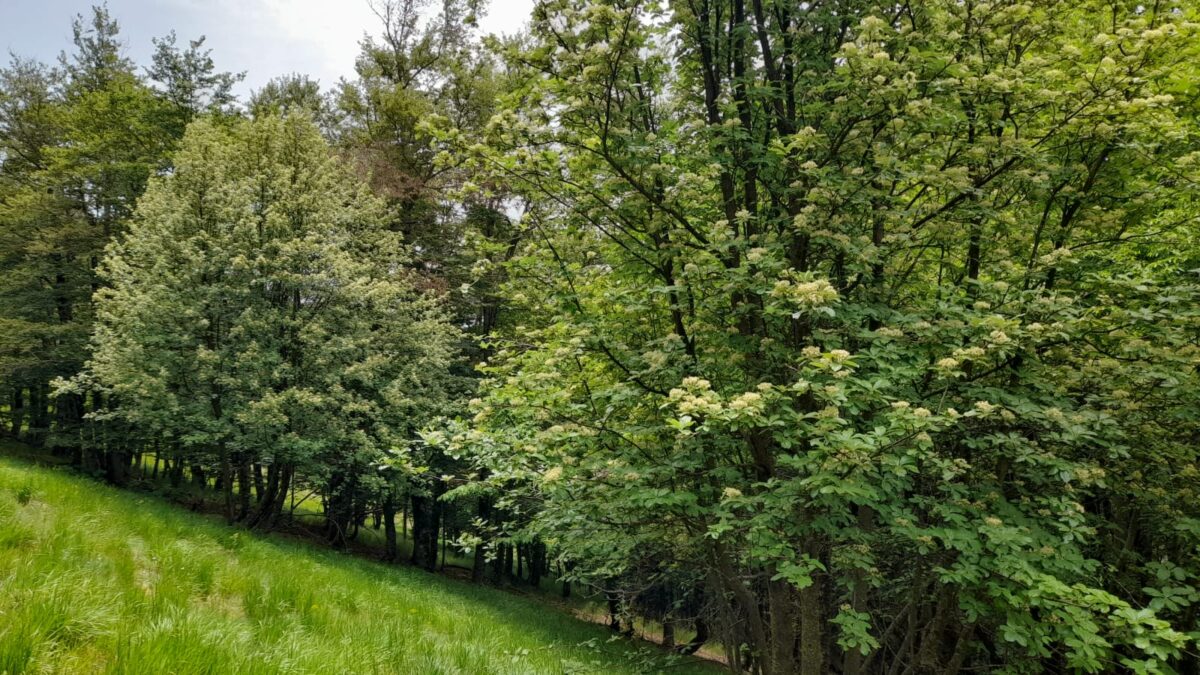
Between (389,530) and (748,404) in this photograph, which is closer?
(748,404)

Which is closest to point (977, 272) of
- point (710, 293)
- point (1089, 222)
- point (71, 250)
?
point (1089, 222)

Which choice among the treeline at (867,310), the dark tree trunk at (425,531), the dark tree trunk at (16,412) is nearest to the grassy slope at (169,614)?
the treeline at (867,310)

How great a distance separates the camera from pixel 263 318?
1481cm

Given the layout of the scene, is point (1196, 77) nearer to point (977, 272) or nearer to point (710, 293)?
point (977, 272)

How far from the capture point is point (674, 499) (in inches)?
190

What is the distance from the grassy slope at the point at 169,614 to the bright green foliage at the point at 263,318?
6998 millimetres

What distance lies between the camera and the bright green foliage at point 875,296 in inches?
185

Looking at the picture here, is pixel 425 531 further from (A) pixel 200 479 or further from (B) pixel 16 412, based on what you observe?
(B) pixel 16 412

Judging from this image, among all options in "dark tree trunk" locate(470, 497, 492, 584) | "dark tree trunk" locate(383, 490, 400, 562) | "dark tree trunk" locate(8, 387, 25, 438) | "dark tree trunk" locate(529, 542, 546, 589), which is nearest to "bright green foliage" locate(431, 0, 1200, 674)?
"dark tree trunk" locate(470, 497, 492, 584)

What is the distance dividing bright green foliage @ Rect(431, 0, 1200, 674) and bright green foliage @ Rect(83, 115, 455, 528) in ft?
30.0

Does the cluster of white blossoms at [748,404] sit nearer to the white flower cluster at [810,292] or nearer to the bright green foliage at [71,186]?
the white flower cluster at [810,292]

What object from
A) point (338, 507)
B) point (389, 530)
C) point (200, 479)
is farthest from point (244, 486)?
point (200, 479)

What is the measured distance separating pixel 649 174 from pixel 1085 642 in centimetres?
536

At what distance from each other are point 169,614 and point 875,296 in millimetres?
6547
